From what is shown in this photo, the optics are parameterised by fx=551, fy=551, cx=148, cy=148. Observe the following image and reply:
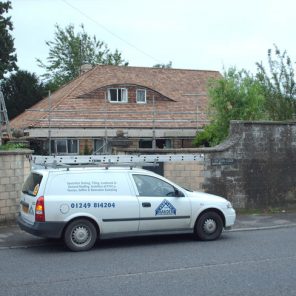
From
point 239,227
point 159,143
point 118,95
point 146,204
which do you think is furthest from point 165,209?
point 118,95

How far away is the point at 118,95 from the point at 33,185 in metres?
20.4

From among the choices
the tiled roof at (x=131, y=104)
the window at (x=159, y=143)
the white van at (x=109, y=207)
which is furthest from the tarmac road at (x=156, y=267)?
the window at (x=159, y=143)

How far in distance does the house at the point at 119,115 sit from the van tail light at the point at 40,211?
46.2ft

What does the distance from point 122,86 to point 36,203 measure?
20996 mm

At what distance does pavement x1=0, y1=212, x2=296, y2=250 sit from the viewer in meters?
10.9

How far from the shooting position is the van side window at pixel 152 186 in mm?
10781

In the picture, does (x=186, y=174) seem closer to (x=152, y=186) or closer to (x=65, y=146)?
(x=152, y=186)

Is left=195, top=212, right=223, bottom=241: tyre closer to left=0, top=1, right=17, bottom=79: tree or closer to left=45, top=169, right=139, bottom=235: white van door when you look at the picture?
left=45, top=169, right=139, bottom=235: white van door

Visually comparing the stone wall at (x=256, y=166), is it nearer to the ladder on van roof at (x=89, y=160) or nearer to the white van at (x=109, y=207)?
the ladder on van roof at (x=89, y=160)

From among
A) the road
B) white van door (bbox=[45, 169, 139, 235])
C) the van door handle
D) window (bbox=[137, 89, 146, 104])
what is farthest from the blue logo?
window (bbox=[137, 89, 146, 104])

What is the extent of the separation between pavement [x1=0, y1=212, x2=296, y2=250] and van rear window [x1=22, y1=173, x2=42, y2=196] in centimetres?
108

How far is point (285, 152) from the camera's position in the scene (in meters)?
16.2

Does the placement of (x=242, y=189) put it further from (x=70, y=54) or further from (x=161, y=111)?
(x=70, y=54)

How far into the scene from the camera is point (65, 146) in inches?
1071
